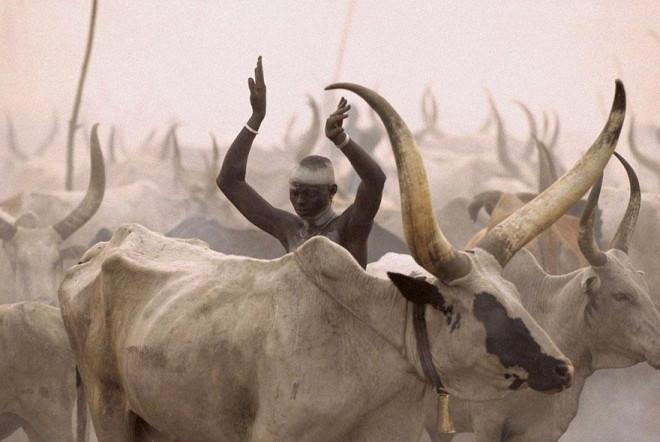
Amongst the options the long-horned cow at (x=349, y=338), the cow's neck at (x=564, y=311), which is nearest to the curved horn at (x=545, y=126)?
the cow's neck at (x=564, y=311)

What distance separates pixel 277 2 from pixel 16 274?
207 inches

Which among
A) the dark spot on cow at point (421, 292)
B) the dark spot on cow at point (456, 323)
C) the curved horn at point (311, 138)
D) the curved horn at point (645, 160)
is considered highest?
the dark spot on cow at point (421, 292)

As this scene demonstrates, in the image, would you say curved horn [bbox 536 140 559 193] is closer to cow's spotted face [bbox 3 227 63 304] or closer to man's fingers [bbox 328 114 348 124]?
cow's spotted face [bbox 3 227 63 304]

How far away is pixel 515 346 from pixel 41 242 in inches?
280

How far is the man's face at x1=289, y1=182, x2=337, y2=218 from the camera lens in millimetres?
4168

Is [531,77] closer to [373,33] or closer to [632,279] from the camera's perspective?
[373,33]

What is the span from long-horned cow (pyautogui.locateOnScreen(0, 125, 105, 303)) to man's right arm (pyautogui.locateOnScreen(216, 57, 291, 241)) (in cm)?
538

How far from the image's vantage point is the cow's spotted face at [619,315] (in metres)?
6.02

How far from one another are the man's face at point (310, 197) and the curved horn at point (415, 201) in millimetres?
675

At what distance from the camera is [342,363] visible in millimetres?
3703

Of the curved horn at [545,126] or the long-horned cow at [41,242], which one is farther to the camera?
the curved horn at [545,126]

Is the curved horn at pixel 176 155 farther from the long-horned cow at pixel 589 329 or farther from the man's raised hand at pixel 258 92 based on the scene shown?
the man's raised hand at pixel 258 92

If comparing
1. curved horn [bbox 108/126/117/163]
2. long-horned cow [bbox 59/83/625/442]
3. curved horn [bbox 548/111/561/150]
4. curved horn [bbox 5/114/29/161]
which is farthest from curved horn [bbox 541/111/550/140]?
long-horned cow [bbox 59/83/625/442]

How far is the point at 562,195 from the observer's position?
3.69m
